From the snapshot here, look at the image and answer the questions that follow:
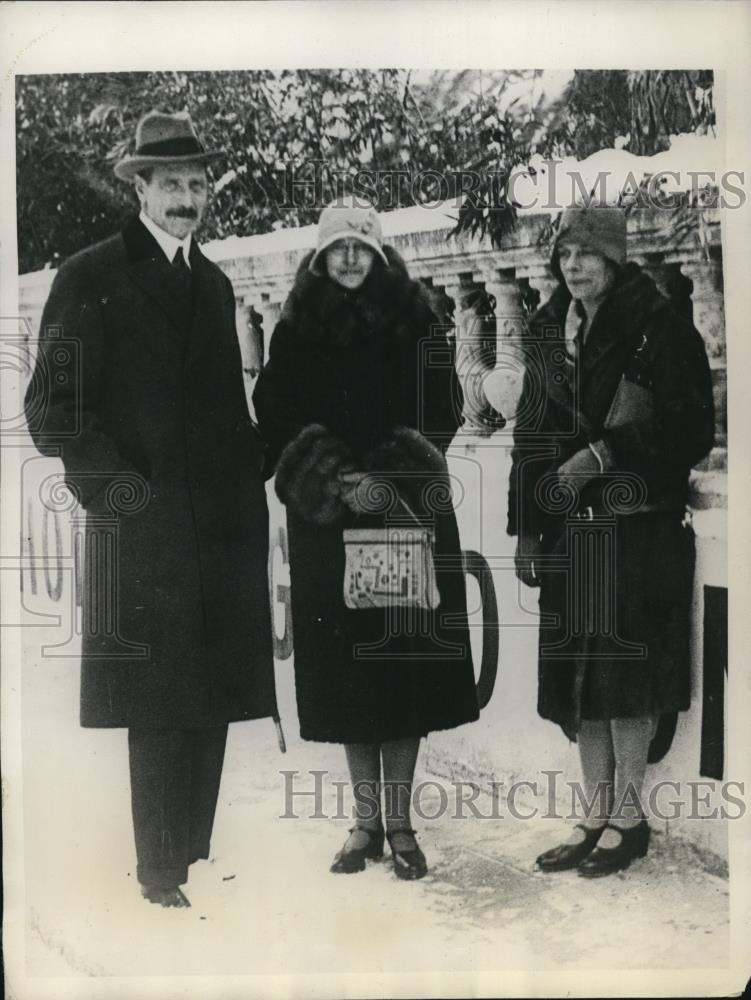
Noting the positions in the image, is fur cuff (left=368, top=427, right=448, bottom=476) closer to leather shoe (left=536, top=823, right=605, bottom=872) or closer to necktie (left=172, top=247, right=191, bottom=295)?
necktie (left=172, top=247, right=191, bottom=295)

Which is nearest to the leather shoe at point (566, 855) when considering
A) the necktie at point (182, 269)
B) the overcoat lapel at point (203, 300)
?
the overcoat lapel at point (203, 300)

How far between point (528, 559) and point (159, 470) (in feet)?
3.14

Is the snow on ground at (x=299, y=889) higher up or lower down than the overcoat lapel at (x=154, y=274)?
lower down

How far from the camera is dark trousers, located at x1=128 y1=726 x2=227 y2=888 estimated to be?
3242 mm

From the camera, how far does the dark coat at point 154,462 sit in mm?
3211

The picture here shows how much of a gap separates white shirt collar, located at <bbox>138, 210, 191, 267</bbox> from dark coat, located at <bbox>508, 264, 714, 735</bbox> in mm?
893

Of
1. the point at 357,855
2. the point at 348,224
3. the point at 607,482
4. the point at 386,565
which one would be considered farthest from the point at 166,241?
the point at 357,855

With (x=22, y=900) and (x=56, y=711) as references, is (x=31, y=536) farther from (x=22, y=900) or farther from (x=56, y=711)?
(x=22, y=900)

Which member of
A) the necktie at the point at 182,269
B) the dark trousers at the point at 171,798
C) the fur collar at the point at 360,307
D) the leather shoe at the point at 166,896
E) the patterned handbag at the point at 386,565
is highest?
the necktie at the point at 182,269

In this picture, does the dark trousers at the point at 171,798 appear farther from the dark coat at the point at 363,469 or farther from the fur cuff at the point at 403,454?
the fur cuff at the point at 403,454

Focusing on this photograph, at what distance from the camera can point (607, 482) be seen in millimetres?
3250

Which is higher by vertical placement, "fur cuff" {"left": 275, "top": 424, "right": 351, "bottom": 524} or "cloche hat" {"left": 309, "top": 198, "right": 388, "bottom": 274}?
"cloche hat" {"left": 309, "top": 198, "right": 388, "bottom": 274}

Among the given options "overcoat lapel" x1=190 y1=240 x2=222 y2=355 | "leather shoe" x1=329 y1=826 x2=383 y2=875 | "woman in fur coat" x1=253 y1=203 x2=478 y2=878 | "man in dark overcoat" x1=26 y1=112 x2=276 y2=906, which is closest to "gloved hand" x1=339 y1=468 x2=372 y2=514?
"woman in fur coat" x1=253 y1=203 x2=478 y2=878

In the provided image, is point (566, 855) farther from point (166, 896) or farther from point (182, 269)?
point (182, 269)
